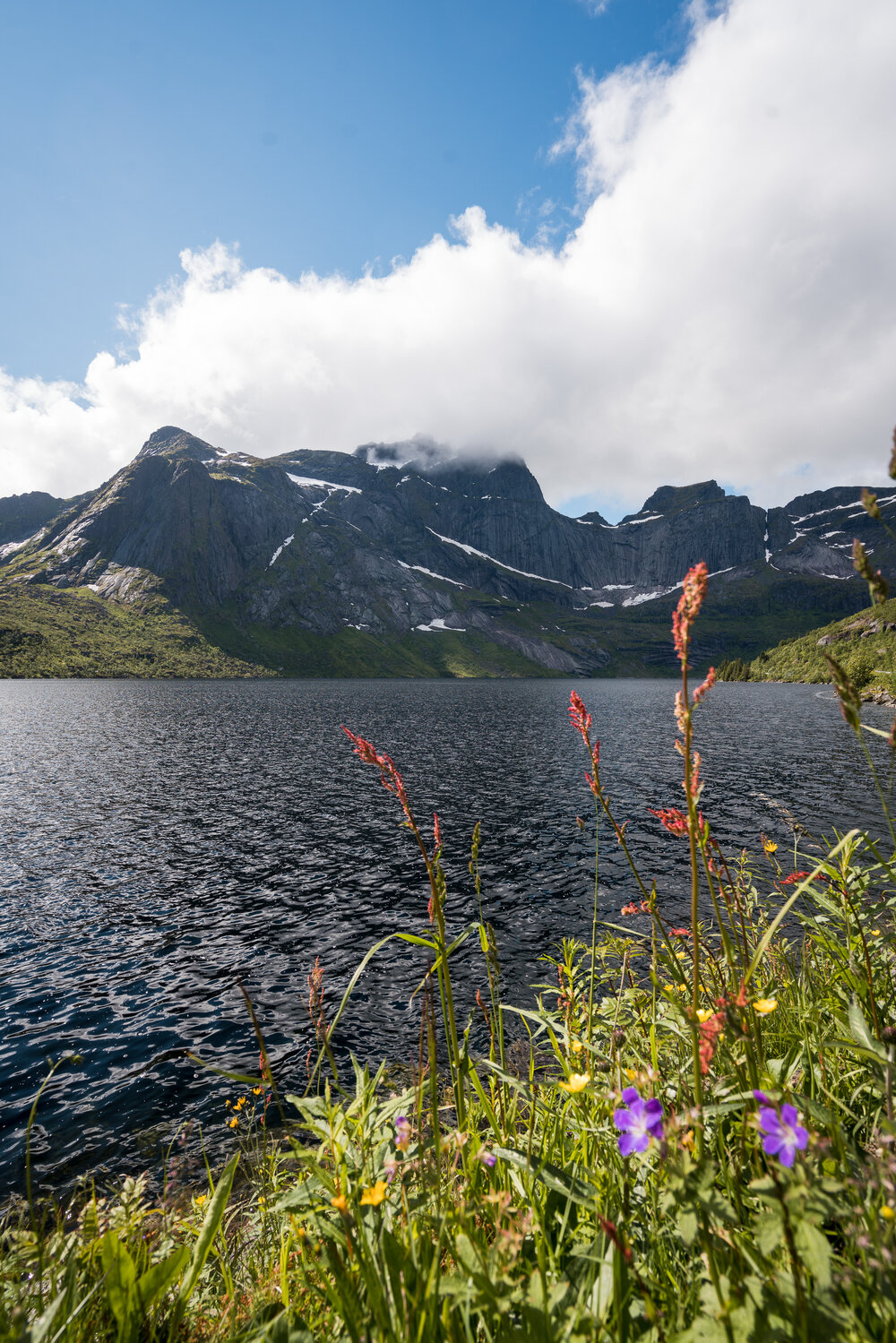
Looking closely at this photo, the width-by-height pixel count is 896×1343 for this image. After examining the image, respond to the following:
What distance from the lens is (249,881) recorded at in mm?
26438

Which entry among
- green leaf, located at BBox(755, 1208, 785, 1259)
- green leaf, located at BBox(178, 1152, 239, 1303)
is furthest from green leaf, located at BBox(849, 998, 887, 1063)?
green leaf, located at BBox(178, 1152, 239, 1303)

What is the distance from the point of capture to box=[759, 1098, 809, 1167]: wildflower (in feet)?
5.86

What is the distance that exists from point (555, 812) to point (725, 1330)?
122 feet

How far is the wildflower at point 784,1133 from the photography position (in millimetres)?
1786

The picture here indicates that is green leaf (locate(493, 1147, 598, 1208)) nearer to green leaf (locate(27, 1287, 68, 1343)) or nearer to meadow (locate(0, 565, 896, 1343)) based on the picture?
meadow (locate(0, 565, 896, 1343))

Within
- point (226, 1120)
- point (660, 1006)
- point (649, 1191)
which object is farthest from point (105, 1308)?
point (226, 1120)

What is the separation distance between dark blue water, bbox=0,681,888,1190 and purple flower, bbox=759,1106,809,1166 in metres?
14.2

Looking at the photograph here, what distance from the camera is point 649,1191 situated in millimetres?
3393

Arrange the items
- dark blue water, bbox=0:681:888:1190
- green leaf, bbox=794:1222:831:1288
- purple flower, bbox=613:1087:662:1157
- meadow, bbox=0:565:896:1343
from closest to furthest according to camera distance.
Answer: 1. green leaf, bbox=794:1222:831:1288
2. meadow, bbox=0:565:896:1343
3. purple flower, bbox=613:1087:662:1157
4. dark blue water, bbox=0:681:888:1190

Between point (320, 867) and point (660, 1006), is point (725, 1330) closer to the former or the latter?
point (660, 1006)

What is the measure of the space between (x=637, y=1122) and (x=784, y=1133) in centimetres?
57

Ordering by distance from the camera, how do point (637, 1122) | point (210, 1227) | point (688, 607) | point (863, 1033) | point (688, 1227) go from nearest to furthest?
point (688, 1227)
point (637, 1122)
point (688, 607)
point (863, 1033)
point (210, 1227)

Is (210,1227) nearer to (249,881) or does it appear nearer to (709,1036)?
(709,1036)

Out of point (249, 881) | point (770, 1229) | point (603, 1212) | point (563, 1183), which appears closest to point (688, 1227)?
point (770, 1229)
